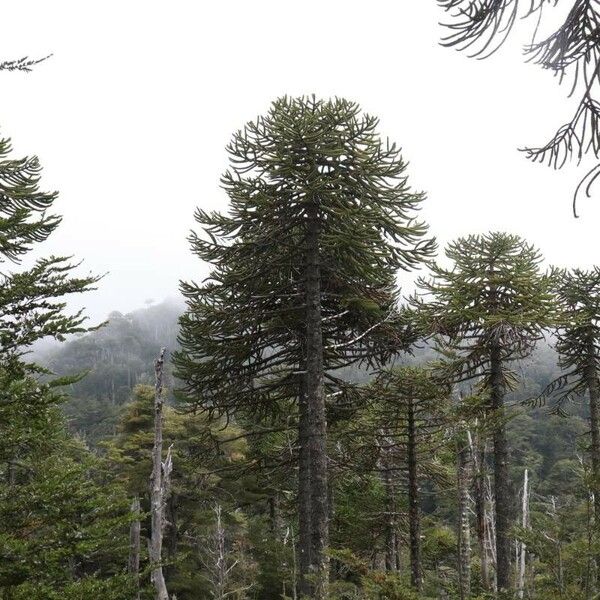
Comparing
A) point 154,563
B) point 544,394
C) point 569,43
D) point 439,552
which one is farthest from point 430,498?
point 569,43

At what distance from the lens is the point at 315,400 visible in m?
9.68

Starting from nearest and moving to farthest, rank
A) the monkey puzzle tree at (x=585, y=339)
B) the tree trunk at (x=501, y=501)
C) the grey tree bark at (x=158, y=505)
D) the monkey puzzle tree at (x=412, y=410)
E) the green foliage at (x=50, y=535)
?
the green foliage at (x=50, y=535), the grey tree bark at (x=158, y=505), the tree trunk at (x=501, y=501), the monkey puzzle tree at (x=412, y=410), the monkey puzzle tree at (x=585, y=339)

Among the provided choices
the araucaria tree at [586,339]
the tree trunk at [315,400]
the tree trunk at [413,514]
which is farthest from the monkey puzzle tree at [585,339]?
the tree trunk at [315,400]

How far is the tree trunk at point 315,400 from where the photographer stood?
Result: 9.02 metres

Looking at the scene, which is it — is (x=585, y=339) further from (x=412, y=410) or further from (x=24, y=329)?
(x=24, y=329)

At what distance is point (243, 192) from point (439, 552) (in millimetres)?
15682

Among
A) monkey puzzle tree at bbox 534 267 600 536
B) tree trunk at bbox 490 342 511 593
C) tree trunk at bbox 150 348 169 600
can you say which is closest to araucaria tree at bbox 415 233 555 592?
tree trunk at bbox 490 342 511 593

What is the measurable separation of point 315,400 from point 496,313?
508cm

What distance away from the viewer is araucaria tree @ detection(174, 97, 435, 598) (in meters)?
9.89

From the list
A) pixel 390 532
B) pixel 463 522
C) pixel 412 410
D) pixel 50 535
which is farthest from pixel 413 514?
pixel 50 535

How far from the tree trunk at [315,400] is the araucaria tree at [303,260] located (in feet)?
0.07

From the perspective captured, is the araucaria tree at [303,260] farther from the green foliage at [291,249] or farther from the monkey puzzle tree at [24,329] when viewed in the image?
the monkey puzzle tree at [24,329]

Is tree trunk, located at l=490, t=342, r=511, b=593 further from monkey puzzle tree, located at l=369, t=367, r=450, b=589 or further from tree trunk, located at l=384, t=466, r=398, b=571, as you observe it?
tree trunk, located at l=384, t=466, r=398, b=571

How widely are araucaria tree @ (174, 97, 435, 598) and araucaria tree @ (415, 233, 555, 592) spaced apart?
141cm
